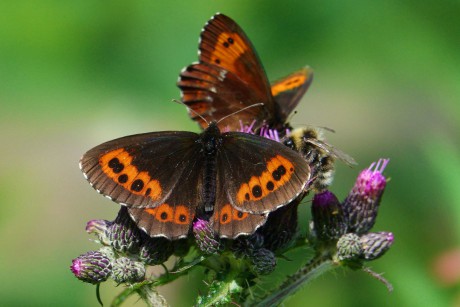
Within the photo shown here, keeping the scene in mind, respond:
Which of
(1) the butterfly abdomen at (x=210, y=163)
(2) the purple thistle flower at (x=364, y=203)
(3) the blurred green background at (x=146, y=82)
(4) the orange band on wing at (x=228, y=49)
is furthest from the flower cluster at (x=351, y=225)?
(3) the blurred green background at (x=146, y=82)

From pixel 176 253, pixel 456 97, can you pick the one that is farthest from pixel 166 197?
pixel 456 97

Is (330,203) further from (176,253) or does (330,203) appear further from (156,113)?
(156,113)

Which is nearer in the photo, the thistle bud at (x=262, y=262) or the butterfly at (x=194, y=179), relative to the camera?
the butterfly at (x=194, y=179)

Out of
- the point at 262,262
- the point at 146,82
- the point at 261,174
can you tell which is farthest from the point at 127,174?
the point at 146,82

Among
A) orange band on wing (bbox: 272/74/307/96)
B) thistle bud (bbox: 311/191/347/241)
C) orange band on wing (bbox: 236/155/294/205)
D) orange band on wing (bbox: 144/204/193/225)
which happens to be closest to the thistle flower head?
thistle bud (bbox: 311/191/347/241)

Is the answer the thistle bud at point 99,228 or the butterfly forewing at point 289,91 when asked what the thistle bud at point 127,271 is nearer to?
the thistle bud at point 99,228

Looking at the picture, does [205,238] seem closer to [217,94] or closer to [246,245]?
[246,245]
